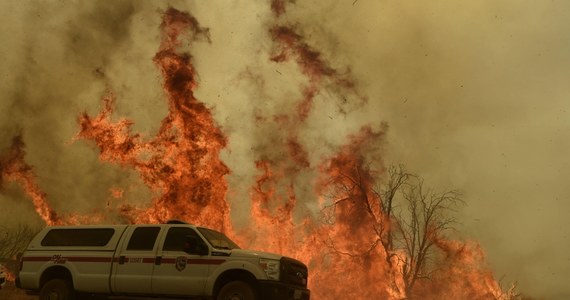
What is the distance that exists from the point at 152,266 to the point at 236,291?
2044 millimetres

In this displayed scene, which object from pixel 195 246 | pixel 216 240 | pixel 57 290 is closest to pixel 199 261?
pixel 195 246

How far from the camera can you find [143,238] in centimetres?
1161

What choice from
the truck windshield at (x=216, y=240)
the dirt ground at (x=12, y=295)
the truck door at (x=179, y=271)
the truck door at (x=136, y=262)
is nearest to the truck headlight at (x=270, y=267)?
the truck door at (x=179, y=271)

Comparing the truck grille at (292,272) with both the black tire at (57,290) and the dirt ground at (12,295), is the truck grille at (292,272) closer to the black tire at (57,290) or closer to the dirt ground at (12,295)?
the black tire at (57,290)

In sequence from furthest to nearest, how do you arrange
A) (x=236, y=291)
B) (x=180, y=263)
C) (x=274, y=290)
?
(x=180, y=263), (x=236, y=291), (x=274, y=290)

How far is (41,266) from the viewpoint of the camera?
39.9 ft

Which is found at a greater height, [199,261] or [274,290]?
[199,261]

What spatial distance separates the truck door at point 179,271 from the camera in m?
10.6

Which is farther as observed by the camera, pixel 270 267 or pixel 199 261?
pixel 199 261

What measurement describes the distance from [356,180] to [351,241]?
2.99m

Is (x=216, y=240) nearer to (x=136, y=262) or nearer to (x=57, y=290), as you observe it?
(x=136, y=262)

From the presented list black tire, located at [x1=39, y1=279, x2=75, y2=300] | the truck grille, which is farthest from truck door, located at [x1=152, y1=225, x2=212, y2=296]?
black tire, located at [x1=39, y1=279, x2=75, y2=300]

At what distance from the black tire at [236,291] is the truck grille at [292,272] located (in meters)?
0.71

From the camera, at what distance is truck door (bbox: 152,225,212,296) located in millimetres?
10648
